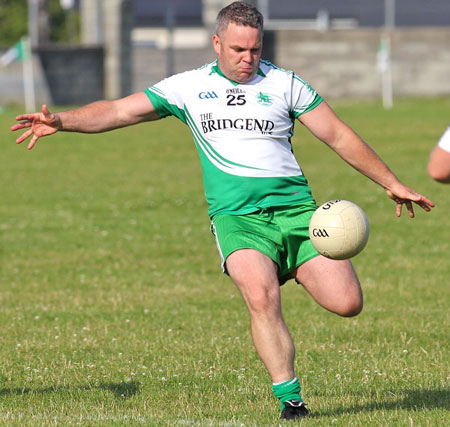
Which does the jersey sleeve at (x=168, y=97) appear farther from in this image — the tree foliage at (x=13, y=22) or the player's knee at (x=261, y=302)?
the tree foliage at (x=13, y=22)

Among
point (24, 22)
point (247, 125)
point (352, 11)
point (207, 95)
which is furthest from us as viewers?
point (24, 22)

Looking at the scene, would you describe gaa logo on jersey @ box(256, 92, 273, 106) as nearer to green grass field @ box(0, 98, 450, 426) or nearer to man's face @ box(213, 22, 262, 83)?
man's face @ box(213, 22, 262, 83)

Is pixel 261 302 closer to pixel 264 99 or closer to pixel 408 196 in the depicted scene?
pixel 408 196

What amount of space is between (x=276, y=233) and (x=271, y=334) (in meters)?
0.75

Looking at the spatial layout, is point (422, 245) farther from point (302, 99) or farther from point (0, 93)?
point (0, 93)

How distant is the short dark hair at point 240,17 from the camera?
660 cm

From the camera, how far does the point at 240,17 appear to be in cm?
662

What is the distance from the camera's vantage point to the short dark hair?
6602 millimetres

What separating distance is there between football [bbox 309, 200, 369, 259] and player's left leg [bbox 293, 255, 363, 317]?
6.9 inches

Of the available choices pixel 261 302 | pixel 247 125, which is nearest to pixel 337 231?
pixel 261 302

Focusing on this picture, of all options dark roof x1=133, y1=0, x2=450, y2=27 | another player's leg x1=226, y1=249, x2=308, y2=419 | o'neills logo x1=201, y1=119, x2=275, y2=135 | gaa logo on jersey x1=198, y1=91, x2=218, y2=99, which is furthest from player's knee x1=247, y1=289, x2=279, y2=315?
dark roof x1=133, y1=0, x2=450, y2=27

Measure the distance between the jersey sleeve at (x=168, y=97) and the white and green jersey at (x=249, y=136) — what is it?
8 centimetres

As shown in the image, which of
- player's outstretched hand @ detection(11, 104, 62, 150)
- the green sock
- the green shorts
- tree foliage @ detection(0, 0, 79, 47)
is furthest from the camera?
tree foliage @ detection(0, 0, 79, 47)

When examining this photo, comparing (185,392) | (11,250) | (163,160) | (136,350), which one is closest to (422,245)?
(11,250)
